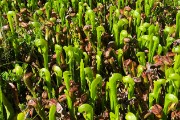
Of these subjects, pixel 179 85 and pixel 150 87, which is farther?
pixel 150 87

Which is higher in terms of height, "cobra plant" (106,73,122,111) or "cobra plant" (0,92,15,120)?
"cobra plant" (106,73,122,111)

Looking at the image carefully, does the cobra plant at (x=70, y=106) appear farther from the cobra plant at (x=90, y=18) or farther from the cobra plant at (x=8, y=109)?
the cobra plant at (x=90, y=18)

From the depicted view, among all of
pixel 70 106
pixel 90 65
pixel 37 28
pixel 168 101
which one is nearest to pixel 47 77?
pixel 70 106

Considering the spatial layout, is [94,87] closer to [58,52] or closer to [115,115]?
[115,115]

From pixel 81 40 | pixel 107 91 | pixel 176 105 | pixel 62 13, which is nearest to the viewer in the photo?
pixel 176 105

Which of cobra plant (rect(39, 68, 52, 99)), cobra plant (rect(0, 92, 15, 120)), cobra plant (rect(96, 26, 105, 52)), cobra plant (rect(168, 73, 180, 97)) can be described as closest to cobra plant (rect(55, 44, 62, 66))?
cobra plant (rect(39, 68, 52, 99))

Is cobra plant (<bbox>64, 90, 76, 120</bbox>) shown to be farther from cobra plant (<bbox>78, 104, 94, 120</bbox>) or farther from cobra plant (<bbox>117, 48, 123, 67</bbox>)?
cobra plant (<bbox>117, 48, 123, 67</bbox>)

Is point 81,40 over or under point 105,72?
over

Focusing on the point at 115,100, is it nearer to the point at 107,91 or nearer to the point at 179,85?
the point at 107,91

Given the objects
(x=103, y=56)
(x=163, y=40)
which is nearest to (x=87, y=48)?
(x=103, y=56)
